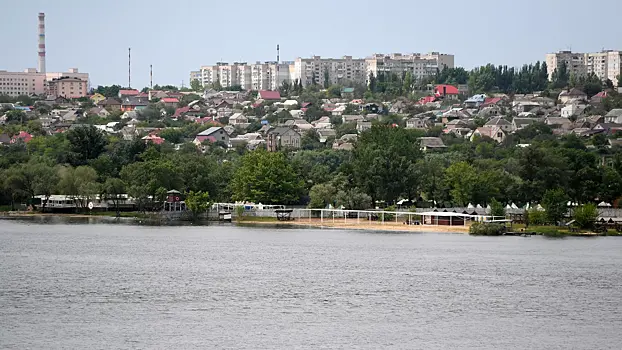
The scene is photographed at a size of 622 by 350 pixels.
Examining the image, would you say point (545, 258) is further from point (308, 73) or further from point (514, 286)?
point (308, 73)

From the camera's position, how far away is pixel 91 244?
4328cm

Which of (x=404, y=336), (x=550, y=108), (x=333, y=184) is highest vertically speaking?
(x=550, y=108)

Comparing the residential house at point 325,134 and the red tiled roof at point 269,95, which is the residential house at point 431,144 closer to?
the residential house at point 325,134

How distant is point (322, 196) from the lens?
185 ft

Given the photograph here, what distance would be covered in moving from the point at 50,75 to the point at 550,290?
502 ft

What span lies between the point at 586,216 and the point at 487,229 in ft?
14.9

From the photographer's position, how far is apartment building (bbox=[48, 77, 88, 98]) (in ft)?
511

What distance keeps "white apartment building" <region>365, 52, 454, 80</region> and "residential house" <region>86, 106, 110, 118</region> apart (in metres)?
45.5

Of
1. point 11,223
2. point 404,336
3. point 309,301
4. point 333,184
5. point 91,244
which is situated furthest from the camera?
point 333,184

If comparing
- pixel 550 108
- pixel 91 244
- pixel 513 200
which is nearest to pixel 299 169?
pixel 513 200

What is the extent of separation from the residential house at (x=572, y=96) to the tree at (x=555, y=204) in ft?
253

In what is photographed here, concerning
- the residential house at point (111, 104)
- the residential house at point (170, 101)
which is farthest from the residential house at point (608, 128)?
the residential house at point (111, 104)

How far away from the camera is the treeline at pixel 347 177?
5209cm

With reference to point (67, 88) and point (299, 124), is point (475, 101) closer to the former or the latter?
point (299, 124)
